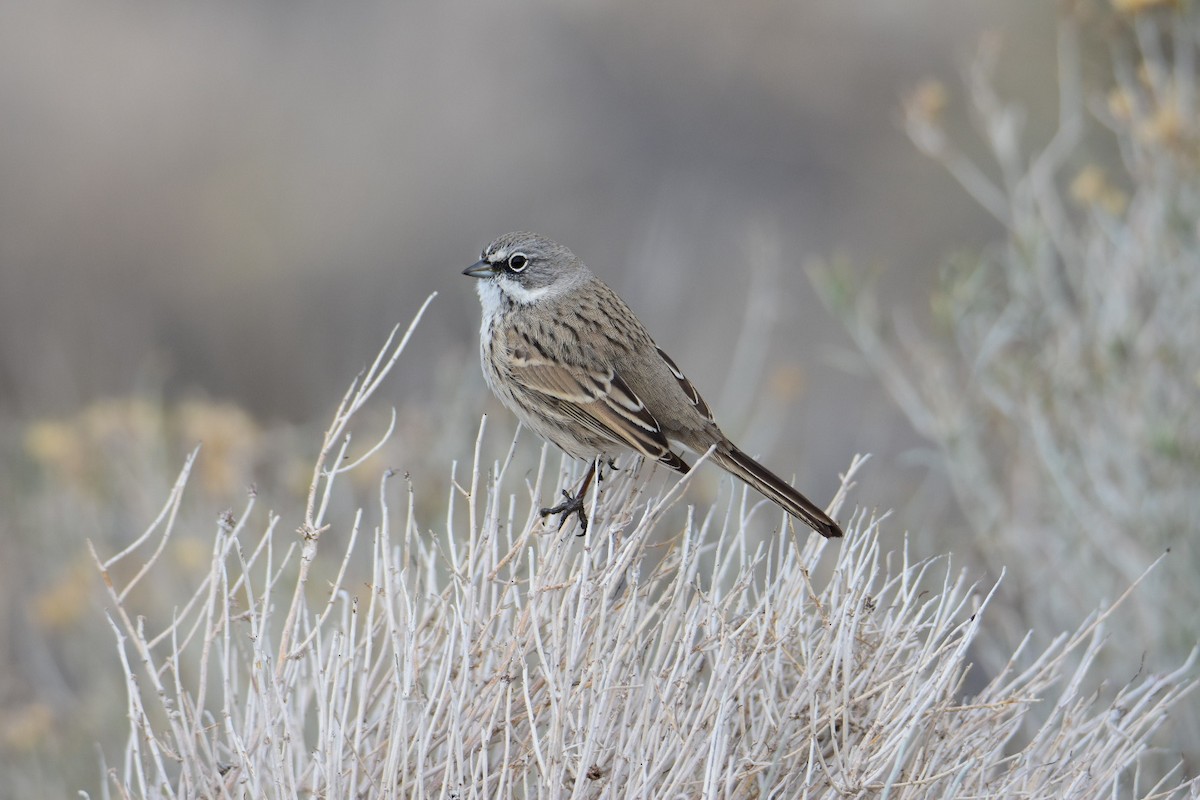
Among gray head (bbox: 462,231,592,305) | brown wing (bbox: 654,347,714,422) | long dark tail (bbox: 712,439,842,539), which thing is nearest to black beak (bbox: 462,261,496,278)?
gray head (bbox: 462,231,592,305)

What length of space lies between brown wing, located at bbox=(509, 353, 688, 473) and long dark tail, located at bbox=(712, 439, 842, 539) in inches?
5.6

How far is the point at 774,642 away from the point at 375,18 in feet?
41.4

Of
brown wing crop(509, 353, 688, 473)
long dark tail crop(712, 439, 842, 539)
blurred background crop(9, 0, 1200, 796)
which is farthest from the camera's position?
blurred background crop(9, 0, 1200, 796)

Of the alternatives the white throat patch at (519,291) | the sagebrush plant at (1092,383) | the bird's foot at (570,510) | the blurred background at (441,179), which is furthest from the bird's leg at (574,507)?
the blurred background at (441,179)

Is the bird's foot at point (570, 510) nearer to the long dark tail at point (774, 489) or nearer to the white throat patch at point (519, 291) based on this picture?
the long dark tail at point (774, 489)

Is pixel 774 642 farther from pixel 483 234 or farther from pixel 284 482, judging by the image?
pixel 483 234

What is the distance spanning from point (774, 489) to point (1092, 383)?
2.00 meters

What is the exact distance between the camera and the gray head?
4.92m

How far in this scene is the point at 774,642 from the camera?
124 inches

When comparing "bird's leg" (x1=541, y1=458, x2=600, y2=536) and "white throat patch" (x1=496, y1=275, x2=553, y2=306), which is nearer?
"bird's leg" (x1=541, y1=458, x2=600, y2=536)

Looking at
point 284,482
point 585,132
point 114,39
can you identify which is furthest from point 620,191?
point 284,482

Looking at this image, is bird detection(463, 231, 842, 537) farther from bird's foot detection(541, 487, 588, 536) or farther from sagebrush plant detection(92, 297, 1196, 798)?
sagebrush plant detection(92, 297, 1196, 798)

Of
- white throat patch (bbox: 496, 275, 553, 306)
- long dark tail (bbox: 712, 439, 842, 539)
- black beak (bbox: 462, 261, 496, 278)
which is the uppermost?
black beak (bbox: 462, 261, 496, 278)

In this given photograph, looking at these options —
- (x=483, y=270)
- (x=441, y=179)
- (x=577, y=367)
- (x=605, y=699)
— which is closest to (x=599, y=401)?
(x=577, y=367)
